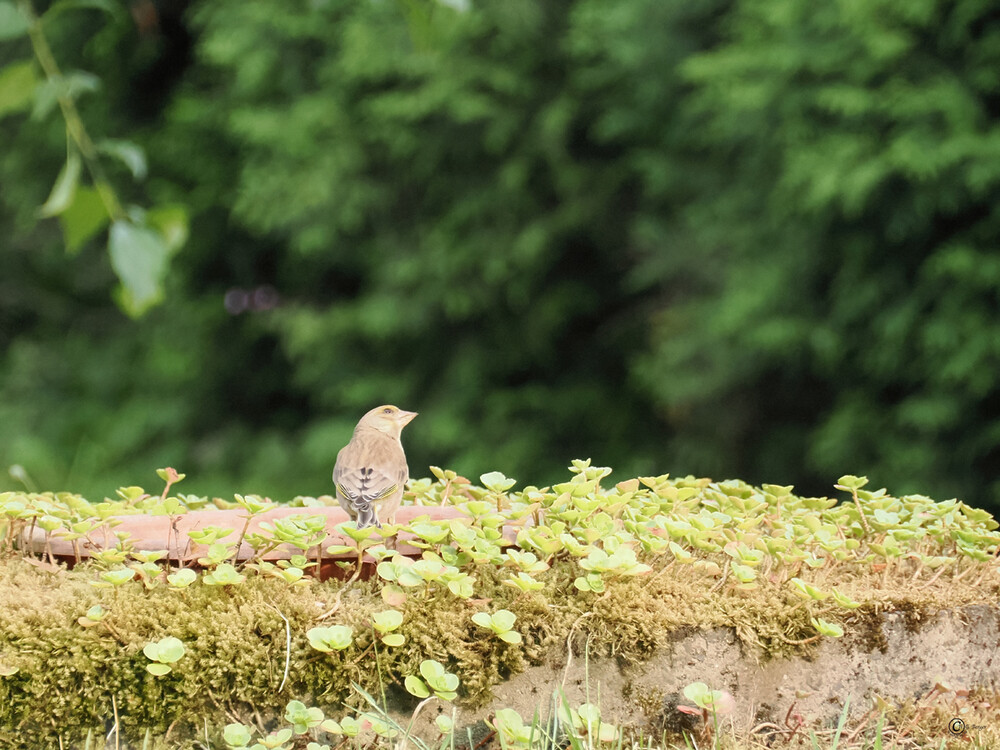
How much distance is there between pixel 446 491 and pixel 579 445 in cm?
384

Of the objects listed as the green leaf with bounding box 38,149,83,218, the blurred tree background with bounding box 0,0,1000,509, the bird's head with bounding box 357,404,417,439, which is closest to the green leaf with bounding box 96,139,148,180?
the green leaf with bounding box 38,149,83,218

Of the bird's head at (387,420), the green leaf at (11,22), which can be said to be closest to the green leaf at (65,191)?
the green leaf at (11,22)

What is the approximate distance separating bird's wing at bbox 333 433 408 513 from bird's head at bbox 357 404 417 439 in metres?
0.32

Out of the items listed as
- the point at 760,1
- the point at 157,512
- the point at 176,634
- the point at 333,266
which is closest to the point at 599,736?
the point at 176,634

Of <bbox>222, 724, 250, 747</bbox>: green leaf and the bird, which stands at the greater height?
the bird

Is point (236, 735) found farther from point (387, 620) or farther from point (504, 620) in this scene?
point (504, 620)

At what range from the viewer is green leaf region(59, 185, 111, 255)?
1305 mm

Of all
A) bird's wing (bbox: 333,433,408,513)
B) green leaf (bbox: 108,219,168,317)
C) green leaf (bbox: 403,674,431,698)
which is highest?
bird's wing (bbox: 333,433,408,513)

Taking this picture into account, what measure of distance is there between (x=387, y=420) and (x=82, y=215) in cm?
136

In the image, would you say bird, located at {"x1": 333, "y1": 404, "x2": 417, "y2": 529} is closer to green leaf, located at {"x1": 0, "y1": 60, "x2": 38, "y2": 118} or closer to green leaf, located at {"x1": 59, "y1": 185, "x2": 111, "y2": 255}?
green leaf, located at {"x1": 59, "y1": 185, "x2": 111, "y2": 255}

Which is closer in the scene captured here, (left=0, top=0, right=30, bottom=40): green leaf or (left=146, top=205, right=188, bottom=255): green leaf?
(left=0, top=0, right=30, bottom=40): green leaf

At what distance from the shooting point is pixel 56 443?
7.60 metres

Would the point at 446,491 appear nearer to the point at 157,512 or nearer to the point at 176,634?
the point at 157,512

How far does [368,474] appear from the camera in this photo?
210cm
